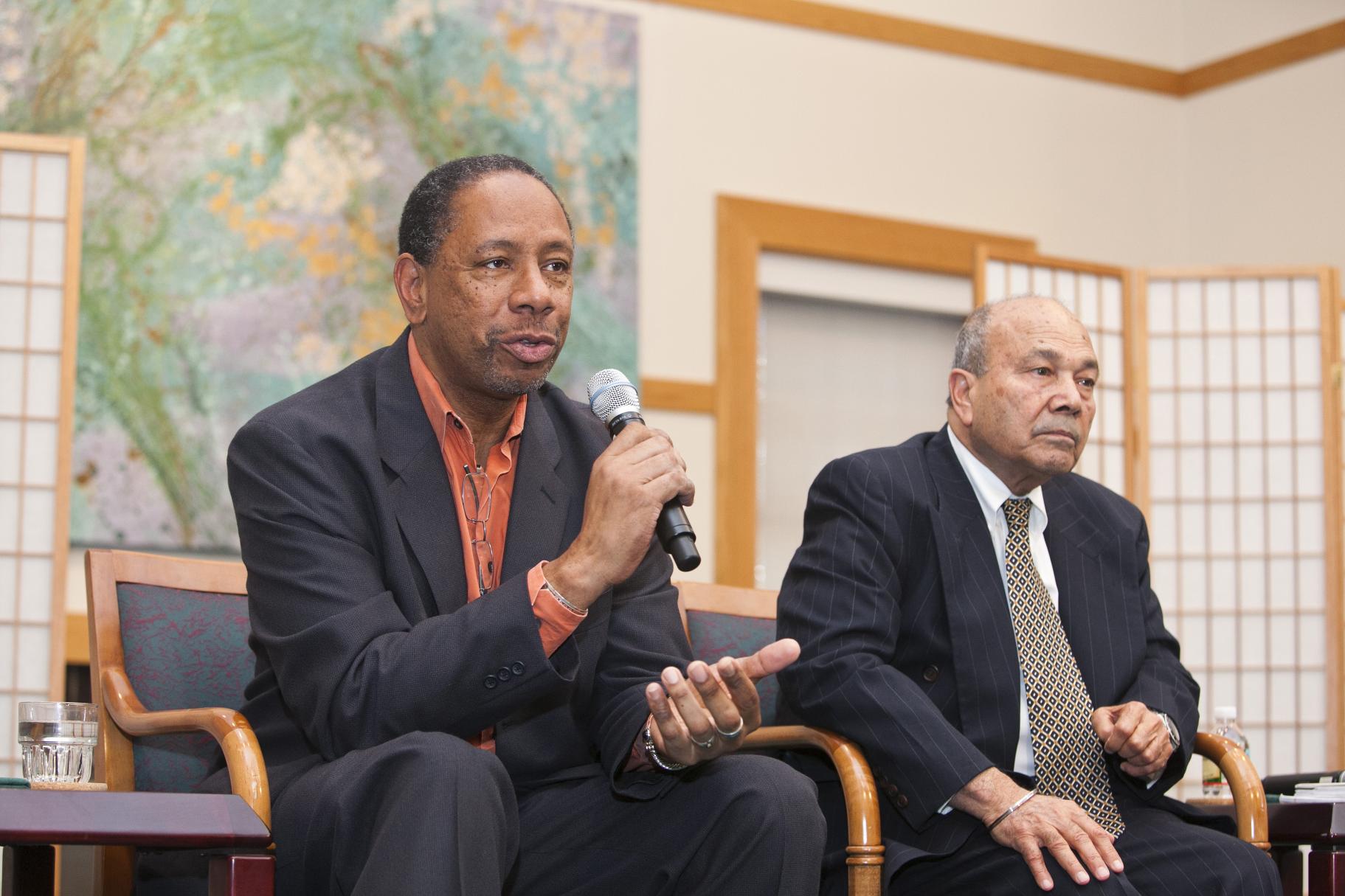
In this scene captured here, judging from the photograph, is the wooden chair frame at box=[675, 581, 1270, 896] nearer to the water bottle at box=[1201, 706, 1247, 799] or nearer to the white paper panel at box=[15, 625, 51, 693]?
the water bottle at box=[1201, 706, 1247, 799]

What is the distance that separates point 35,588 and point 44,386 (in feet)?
1.56

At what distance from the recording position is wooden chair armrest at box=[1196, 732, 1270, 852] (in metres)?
2.54

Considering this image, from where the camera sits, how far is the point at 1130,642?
9.00 ft

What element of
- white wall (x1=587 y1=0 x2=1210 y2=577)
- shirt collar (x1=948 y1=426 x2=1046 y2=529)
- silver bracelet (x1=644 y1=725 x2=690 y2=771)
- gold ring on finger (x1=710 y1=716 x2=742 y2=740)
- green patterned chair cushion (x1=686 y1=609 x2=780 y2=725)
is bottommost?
silver bracelet (x1=644 y1=725 x2=690 y2=771)

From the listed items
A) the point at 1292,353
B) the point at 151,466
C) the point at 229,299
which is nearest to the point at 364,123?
the point at 229,299

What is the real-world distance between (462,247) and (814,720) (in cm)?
92

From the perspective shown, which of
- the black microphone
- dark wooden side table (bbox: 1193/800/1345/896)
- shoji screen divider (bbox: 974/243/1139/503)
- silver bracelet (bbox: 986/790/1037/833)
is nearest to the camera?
the black microphone

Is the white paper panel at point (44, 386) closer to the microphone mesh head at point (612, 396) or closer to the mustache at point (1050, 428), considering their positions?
the microphone mesh head at point (612, 396)

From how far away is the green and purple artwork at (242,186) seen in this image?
4660 millimetres

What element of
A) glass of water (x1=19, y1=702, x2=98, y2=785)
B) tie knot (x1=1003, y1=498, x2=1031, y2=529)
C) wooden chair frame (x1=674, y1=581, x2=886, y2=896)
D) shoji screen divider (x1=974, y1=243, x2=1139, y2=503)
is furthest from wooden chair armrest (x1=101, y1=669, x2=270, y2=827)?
shoji screen divider (x1=974, y1=243, x2=1139, y2=503)

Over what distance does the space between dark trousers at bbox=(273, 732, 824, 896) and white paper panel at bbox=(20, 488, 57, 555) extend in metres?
2.10

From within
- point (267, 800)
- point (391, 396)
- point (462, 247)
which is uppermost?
point (462, 247)

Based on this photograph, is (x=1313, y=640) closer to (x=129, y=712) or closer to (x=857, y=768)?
(x=857, y=768)

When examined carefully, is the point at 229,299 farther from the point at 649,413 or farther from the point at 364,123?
the point at 649,413
